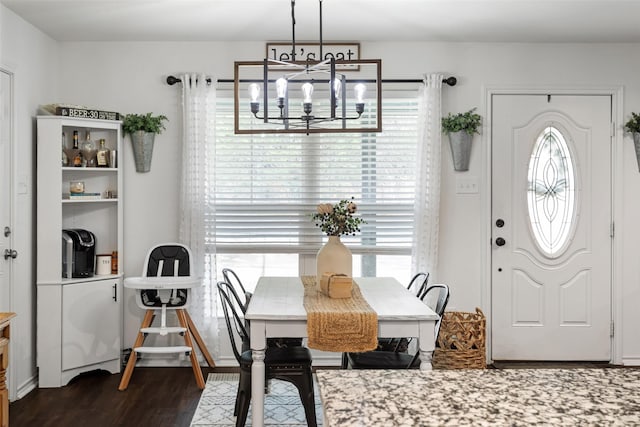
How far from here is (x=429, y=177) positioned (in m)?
4.73

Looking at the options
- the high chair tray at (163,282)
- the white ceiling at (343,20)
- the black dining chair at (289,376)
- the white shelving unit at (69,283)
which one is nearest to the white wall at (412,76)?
the white ceiling at (343,20)

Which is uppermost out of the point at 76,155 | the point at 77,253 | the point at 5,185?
the point at 76,155

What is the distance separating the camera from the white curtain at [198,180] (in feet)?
15.5

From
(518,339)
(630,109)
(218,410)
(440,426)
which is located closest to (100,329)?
(218,410)

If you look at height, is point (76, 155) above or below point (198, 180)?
above

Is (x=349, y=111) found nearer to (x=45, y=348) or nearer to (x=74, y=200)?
(x=74, y=200)

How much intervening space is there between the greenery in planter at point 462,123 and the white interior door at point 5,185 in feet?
9.67

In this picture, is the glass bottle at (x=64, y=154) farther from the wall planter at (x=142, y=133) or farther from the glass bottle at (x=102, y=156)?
the wall planter at (x=142, y=133)

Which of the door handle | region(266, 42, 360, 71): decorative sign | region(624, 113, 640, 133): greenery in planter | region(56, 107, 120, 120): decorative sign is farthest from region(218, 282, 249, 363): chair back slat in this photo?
region(624, 113, 640, 133): greenery in planter

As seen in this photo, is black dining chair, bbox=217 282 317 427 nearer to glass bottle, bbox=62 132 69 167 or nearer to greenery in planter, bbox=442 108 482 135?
glass bottle, bbox=62 132 69 167

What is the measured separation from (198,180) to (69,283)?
114cm

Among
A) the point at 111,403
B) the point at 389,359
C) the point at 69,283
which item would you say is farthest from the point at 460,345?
the point at 69,283

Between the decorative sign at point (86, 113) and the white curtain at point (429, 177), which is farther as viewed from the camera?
the white curtain at point (429, 177)

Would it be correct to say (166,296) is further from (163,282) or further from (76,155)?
(76,155)
